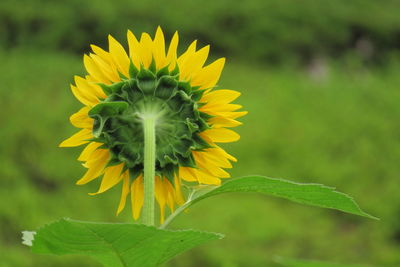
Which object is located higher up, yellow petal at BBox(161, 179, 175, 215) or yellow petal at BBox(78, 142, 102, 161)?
yellow petal at BBox(78, 142, 102, 161)

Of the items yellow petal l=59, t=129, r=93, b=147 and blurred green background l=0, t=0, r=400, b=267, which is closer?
yellow petal l=59, t=129, r=93, b=147

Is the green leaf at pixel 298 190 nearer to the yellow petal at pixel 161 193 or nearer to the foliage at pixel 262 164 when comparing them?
the yellow petal at pixel 161 193

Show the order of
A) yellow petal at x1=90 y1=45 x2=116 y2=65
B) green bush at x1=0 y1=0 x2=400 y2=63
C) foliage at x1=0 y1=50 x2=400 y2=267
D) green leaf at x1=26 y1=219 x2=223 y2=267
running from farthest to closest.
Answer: green bush at x1=0 y1=0 x2=400 y2=63
foliage at x1=0 y1=50 x2=400 y2=267
yellow petal at x1=90 y1=45 x2=116 y2=65
green leaf at x1=26 y1=219 x2=223 y2=267

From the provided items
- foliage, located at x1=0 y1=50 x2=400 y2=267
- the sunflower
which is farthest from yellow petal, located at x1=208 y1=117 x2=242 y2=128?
foliage, located at x1=0 y1=50 x2=400 y2=267

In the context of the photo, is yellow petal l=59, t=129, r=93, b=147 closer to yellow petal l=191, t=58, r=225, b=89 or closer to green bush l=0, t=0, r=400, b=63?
yellow petal l=191, t=58, r=225, b=89

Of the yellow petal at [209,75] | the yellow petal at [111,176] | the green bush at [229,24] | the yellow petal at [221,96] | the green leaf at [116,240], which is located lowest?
the green leaf at [116,240]

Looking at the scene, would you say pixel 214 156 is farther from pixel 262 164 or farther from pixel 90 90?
pixel 262 164

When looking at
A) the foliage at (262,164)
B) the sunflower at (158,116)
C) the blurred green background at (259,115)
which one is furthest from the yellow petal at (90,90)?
the foliage at (262,164)
